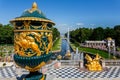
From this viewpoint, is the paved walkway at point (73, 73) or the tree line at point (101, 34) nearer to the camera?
the paved walkway at point (73, 73)

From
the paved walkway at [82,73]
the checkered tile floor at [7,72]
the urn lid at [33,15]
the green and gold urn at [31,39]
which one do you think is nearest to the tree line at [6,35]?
the checkered tile floor at [7,72]

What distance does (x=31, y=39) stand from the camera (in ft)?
26.2

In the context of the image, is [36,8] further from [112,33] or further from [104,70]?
[112,33]

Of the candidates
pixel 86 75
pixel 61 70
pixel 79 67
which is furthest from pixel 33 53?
pixel 79 67

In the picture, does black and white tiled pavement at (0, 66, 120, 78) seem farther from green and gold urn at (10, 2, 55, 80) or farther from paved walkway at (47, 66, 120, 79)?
green and gold urn at (10, 2, 55, 80)

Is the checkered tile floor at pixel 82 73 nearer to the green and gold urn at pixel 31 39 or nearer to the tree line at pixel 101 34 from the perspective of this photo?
the green and gold urn at pixel 31 39

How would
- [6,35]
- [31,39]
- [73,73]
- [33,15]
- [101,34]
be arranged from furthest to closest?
[101,34] → [6,35] → [73,73] → [33,15] → [31,39]

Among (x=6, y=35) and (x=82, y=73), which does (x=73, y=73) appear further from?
(x=6, y=35)

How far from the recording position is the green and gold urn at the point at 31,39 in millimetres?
8008

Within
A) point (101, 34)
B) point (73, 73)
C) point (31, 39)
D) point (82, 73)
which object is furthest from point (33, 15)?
point (101, 34)

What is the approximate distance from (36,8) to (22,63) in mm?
2348

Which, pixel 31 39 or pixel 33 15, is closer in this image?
pixel 31 39

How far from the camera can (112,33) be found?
6400cm

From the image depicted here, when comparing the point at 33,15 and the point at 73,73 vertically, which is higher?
the point at 33,15
